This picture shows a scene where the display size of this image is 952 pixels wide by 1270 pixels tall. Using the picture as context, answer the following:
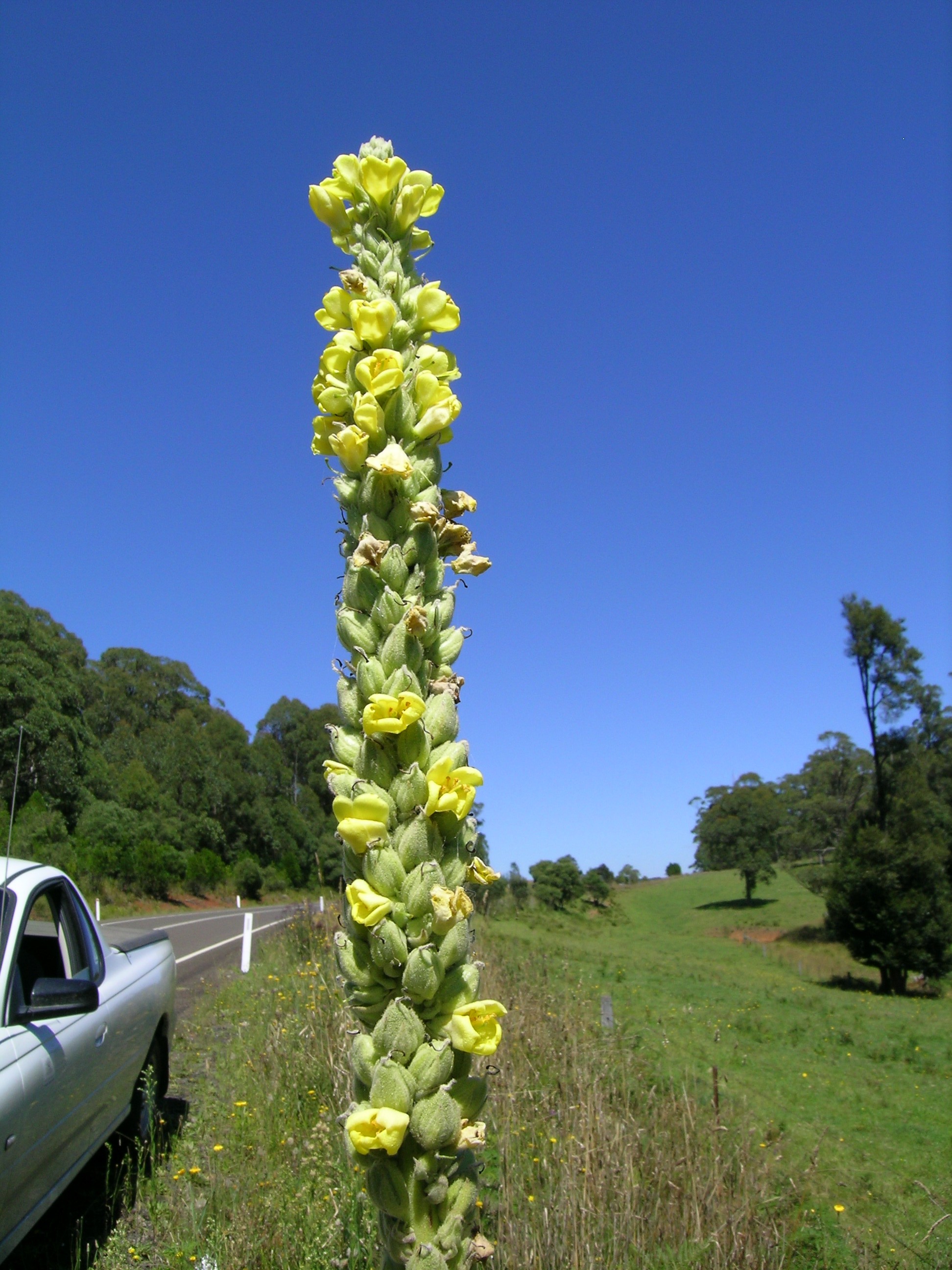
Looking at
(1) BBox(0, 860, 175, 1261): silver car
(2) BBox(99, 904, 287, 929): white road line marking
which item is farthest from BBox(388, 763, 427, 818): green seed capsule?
(2) BBox(99, 904, 287, 929): white road line marking

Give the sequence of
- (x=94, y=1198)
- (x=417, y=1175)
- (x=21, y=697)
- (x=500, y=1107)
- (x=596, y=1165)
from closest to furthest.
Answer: (x=417, y=1175)
(x=596, y=1165)
(x=94, y=1198)
(x=500, y=1107)
(x=21, y=697)

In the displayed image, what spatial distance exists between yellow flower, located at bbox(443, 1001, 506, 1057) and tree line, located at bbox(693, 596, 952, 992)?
111 feet

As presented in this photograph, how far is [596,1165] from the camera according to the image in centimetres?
378

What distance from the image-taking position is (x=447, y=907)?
1.24m

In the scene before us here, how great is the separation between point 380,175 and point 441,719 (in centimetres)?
118

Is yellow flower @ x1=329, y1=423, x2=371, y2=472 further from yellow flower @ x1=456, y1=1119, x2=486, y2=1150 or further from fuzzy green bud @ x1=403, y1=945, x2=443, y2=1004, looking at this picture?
yellow flower @ x1=456, y1=1119, x2=486, y2=1150

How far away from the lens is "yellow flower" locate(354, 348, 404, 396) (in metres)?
1.47

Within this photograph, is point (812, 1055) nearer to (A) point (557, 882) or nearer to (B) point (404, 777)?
(B) point (404, 777)

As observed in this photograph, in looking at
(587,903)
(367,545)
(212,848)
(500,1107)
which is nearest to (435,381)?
(367,545)

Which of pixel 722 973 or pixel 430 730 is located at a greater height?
pixel 430 730

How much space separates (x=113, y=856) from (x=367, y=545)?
31.5 metres

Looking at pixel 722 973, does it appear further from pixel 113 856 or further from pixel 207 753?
pixel 207 753

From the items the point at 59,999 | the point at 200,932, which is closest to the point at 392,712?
the point at 59,999

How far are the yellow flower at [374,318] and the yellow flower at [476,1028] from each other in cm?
120
